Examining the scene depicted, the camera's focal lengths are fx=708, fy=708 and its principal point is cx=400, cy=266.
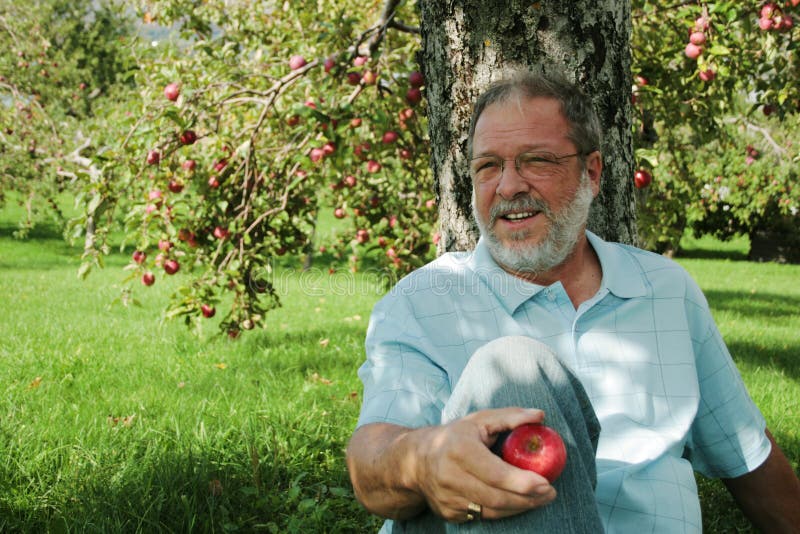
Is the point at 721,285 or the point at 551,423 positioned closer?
the point at 551,423

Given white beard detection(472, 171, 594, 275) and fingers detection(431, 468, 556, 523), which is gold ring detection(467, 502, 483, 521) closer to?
fingers detection(431, 468, 556, 523)

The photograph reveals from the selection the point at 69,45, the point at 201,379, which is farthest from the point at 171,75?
the point at 69,45

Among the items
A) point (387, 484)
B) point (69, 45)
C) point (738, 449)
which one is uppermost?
point (69, 45)

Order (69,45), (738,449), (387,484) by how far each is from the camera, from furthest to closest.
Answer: (69,45) < (738,449) < (387,484)

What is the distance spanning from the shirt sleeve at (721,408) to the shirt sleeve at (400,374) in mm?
694

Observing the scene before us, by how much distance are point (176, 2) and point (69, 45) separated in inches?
840

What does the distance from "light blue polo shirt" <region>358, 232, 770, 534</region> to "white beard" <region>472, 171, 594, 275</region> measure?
0.05m

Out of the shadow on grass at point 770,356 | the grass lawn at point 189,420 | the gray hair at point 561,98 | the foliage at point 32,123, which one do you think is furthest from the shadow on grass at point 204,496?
the foliage at point 32,123

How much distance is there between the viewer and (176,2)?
501cm

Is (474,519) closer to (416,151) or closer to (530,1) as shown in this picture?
(530,1)

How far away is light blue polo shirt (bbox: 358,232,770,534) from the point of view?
1584mm

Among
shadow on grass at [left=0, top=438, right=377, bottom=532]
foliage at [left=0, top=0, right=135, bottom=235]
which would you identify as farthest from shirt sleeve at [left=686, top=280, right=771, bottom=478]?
foliage at [left=0, top=0, right=135, bottom=235]

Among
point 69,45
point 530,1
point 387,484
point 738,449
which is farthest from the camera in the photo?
point 69,45

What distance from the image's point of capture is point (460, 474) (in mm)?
1129
